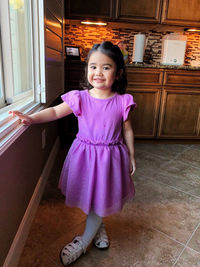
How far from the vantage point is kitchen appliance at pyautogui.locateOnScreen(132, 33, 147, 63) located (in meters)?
2.53

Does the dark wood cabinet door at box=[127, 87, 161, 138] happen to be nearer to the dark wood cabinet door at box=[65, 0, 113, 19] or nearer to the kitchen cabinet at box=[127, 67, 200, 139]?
the kitchen cabinet at box=[127, 67, 200, 139]

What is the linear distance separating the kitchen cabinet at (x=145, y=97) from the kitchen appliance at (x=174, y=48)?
34 centimetres

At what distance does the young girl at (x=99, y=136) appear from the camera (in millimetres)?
877

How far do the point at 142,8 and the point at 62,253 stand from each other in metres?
2.38

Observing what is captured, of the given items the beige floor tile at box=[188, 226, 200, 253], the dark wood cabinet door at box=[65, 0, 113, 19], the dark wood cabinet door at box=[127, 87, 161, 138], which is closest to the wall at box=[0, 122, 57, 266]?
the beige floor tile at box=[188, 226, 200, 253]

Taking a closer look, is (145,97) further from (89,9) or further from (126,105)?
(126,105)

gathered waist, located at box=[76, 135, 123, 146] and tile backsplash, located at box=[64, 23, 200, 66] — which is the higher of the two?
tile backsplash, located at box=[64, 23, 200, 66]

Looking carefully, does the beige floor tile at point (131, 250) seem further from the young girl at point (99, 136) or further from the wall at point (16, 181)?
the wall at point (16, 181)

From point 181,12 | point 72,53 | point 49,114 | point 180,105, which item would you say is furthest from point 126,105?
point 181,12

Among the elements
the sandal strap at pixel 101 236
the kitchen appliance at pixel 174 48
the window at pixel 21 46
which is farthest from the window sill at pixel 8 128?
the kitchen appliance at pixel 174 48

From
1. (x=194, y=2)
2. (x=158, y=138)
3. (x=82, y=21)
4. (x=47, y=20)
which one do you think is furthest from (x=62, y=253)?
(x=194, y=2)

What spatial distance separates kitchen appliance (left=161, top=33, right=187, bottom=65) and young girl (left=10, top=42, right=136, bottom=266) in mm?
1842

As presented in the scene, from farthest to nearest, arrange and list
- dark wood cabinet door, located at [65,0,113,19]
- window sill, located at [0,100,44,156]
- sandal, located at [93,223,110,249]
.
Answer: dark wood cabinet door, located at [65,0,113,19], sandal, located at [93,223,110,249], window sill, located at [0,100,44,156]

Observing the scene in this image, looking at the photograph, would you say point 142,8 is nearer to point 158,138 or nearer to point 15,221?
point 158,138
